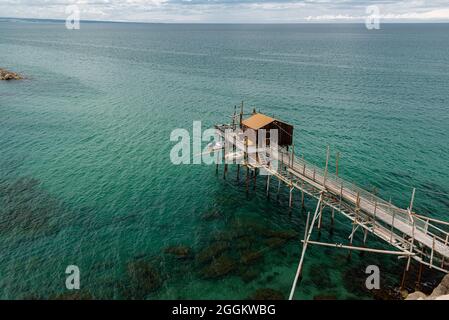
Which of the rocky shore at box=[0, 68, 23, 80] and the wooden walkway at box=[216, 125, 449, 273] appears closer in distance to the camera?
the wooden walkway at box=[216, 125, 449, 273]

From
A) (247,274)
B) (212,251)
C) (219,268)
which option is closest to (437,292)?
(247,274)

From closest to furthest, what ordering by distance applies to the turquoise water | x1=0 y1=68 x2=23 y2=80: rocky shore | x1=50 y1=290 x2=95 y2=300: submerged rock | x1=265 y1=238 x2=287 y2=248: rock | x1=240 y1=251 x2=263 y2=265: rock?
x1=50 y1=290 x2=95 y2=300: submerged rock
the turquoise water
x1=240 y1=251 x2=263 y2=265: rock
x1=265 y1=238 x2=287 y2=248: rock
x1=0 y1=68 x2=23 y2=80: rocky shore

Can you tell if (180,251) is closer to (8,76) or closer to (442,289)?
(442,289)

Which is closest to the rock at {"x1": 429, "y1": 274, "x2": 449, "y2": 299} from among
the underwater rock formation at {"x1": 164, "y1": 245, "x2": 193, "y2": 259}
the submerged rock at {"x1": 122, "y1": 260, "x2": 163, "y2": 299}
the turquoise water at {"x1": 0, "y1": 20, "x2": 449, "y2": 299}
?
the turquoise water at {"x1": 0, "y1": 20, "x2": 449, "y2": 299}

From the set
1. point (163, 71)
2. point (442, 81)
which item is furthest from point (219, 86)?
point (442, 81)

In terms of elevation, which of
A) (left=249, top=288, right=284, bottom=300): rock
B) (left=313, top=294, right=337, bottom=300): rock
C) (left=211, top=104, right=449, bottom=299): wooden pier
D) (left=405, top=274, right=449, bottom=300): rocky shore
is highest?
(left=211, top=104, right=449, bottom=299): wooden pier

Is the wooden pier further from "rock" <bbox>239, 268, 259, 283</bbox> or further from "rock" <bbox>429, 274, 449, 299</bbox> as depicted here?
"rock" <bbox>239, 268, 259, 283</bbox>

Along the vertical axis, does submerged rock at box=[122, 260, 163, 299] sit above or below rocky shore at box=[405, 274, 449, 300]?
below
